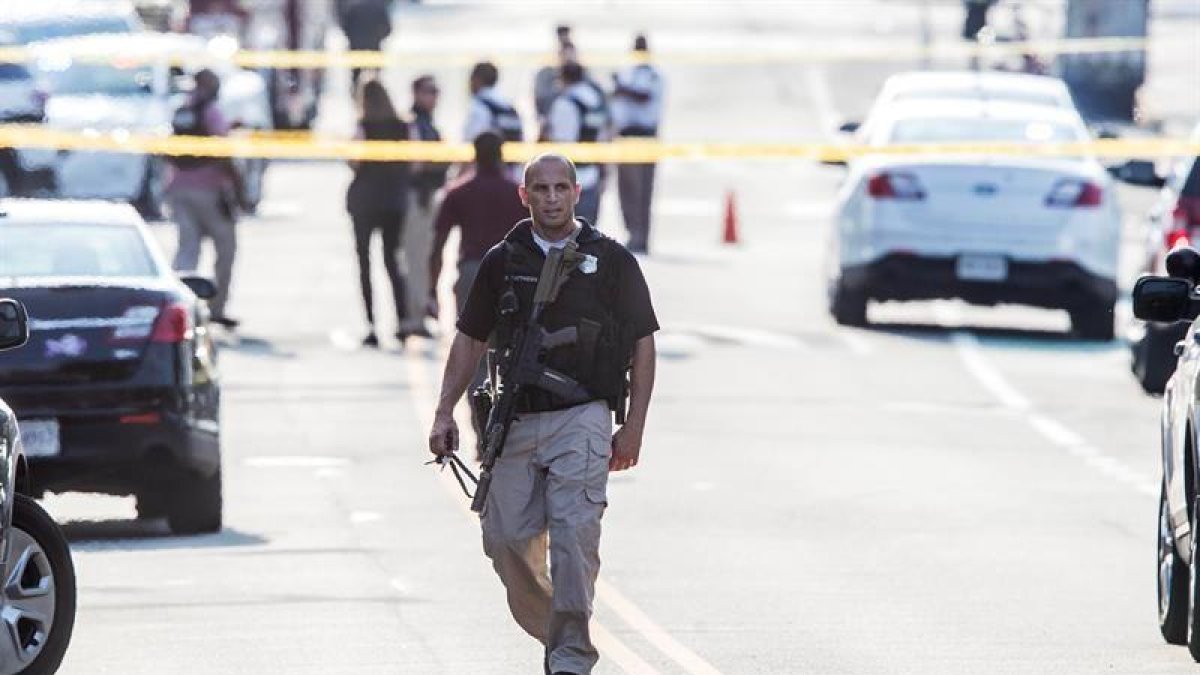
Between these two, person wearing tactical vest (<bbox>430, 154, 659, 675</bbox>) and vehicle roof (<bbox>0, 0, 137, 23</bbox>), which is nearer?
person wearing tactical vest (<bbox>430, 154, 659, 675</bbox>)

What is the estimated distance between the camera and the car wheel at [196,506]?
15.5m

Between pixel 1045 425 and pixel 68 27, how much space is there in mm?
19996

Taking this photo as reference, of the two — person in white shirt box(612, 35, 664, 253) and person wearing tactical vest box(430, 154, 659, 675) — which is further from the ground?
person wearing tactical vest box(430, 154, 659, 675)

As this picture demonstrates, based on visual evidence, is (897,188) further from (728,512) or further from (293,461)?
(728,512)

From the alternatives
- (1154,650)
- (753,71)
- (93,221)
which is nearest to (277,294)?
(93,221)

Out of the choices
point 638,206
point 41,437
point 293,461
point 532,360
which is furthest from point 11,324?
point 638,206

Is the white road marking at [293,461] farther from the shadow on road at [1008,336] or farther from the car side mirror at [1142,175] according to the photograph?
the shadow on road at [1008,336]

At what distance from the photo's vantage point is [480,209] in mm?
18234

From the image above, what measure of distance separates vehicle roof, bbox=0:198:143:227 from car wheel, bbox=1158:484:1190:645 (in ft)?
18.4

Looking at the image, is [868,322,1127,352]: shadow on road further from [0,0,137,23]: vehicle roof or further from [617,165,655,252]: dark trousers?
[0,0,137,23]: vehicle roof

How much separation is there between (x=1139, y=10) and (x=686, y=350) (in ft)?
70.3

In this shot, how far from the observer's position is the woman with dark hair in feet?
79.0

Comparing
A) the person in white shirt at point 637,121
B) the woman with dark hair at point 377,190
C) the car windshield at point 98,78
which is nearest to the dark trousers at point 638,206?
the person in white shirt at point 637,121

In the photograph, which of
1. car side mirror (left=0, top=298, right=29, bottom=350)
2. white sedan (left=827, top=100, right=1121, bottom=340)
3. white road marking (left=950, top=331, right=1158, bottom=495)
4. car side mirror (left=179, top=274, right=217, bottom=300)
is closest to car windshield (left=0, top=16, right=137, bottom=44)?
white road marking (left=950, top=331, right=1158, bottom=495)
